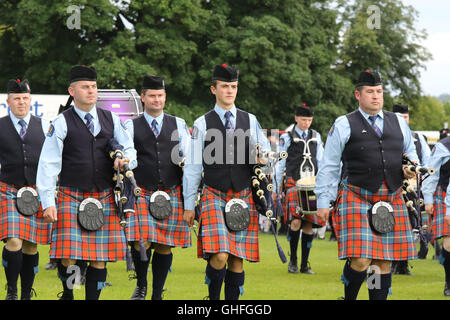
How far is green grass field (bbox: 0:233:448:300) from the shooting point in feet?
26.2

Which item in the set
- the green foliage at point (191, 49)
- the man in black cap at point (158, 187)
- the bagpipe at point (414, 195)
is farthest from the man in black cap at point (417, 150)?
the green foliage at point (191, 49)

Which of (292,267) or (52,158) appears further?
(292,267)

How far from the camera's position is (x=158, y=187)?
7398 mm

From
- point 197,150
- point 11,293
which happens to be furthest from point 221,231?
point 11,293

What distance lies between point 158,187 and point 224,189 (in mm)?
1157

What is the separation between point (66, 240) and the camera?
603cm

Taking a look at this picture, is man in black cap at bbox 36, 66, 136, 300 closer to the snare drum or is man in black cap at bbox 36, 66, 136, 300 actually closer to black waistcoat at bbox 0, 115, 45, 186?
black waistcoat at bbox 0, 115, 45, 186

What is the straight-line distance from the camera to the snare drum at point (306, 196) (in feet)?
31.9

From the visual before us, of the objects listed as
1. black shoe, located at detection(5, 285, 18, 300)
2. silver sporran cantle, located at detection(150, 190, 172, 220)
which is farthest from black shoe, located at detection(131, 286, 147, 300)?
black shoe, located at detection(5, 285, 18, 300)

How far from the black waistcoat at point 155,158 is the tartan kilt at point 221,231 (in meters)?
0.97

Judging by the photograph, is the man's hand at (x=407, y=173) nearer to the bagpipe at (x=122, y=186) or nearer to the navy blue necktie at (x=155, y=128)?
the bagpipe at (x=122, y=186)

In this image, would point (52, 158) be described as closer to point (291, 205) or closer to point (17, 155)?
point (17, 155)

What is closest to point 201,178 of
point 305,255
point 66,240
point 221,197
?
point 221,197

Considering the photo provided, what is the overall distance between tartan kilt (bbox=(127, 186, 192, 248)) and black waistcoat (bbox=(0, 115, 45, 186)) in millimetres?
959
